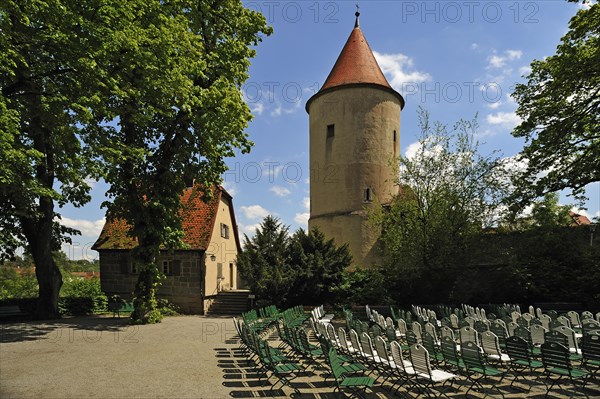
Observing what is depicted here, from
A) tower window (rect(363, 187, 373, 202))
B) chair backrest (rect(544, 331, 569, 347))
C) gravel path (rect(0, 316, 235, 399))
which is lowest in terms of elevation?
gravel path (rect(0, 316, 235, 399))

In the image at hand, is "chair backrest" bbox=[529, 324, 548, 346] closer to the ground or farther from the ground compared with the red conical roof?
closer to the ground

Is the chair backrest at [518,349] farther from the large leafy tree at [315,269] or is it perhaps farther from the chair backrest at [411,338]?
the large leafy tree at [315,269]

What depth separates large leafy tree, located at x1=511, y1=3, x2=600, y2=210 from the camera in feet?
51.7

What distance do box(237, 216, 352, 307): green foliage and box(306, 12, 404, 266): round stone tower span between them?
6270 millimetres

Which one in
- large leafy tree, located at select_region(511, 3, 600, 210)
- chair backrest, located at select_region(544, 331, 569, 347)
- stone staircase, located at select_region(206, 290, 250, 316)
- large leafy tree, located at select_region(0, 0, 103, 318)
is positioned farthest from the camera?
stone staircase, located at select_region(206, 290, 250, 316)

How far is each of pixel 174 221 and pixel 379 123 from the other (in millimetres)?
18959

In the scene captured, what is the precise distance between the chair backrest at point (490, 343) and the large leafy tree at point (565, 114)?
13.4m

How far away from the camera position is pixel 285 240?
2267 centimetres

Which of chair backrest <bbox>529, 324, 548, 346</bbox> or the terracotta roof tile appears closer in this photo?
chair backrest <bbox>529, 324, 548, 346</bbox>

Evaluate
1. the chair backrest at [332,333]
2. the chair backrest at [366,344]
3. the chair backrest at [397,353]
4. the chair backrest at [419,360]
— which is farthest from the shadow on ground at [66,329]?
the chair backrest at [419,360]

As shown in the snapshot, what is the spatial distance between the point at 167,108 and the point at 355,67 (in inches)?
797

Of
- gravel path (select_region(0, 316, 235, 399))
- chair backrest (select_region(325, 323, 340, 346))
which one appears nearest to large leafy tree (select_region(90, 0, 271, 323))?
gravel path (select_region(0, 316, 235, 399))

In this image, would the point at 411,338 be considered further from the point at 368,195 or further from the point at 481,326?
the point at 368,195

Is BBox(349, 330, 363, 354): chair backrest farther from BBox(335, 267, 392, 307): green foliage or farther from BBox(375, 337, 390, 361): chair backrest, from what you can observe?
BBox(335, 267, 392, 307): green foliage
